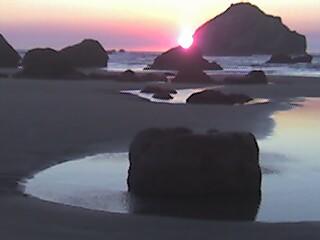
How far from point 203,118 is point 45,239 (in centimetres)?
1615

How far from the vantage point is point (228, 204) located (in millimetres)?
10859

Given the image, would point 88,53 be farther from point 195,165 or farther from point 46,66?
point 195,165

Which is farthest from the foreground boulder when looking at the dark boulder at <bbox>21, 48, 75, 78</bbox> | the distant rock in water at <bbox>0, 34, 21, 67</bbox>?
the distant rock in water at <bbox>0, 34, 21, 67</bbox>

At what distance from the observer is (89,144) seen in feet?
55.9

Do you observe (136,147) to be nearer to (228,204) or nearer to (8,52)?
(228,204)

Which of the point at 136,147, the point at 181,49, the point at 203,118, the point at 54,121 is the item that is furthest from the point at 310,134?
the point at 181,49

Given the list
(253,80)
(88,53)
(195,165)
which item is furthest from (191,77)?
(195,165)

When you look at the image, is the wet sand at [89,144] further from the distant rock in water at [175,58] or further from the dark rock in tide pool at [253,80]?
the distant rock in water at [175,58]

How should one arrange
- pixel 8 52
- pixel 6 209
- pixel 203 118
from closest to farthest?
pixel 6 209 < pixel 203 118 < pixel 8 52

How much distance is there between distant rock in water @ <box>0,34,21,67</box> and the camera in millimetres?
77625

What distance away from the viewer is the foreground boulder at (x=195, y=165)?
11.1 metres

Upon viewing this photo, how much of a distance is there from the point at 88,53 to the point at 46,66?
34.6 m

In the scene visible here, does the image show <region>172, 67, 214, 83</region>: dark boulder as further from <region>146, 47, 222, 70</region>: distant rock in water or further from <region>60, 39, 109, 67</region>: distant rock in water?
<region>146, 47, 222, 70</region>: distant rock in water

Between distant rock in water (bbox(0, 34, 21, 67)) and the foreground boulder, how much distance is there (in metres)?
68.6
